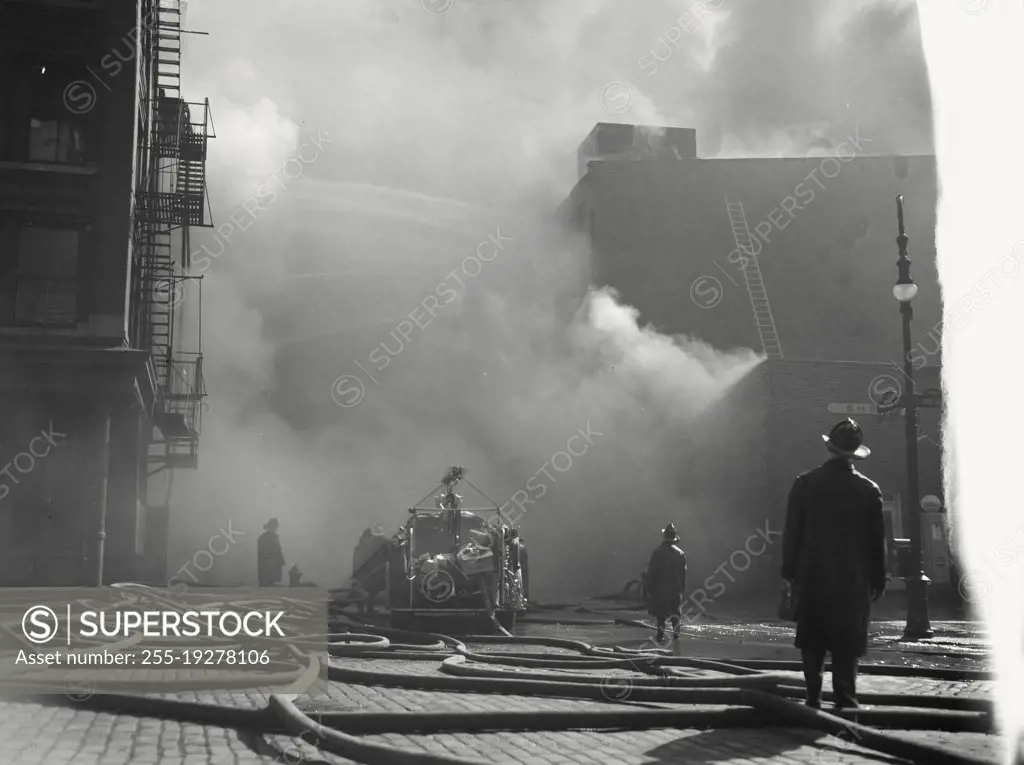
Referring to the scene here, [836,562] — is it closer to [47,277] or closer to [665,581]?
[665,581]

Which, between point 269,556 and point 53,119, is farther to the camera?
point 269,556

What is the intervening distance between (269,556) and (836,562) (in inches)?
690

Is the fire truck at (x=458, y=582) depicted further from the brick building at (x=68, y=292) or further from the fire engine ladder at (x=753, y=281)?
the fire engine ladder at (x=753, y=281)

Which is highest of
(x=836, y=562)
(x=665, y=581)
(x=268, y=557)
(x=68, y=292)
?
(x=68, y=292)

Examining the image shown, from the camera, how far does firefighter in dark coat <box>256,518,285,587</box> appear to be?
22281mm

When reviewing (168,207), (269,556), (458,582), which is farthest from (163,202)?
(458,582)

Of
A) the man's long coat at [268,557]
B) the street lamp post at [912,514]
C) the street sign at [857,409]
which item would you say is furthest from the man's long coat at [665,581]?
the street sign at [857,409]

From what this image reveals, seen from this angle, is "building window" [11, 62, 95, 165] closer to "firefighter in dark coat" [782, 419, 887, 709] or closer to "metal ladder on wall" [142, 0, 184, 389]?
"metal ladder on wall" [142, 0, 184, 389]

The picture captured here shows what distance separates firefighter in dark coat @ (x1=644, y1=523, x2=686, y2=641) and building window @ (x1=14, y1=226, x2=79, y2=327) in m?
10.7

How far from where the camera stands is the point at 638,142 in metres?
38.9

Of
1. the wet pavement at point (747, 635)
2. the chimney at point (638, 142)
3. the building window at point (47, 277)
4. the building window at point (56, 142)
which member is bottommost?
the wet pavement at point (747, 635)

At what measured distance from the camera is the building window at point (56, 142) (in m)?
19.0

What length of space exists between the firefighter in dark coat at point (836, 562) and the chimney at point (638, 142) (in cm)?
3280

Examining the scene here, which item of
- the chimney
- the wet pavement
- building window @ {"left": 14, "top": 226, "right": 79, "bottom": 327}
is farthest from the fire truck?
the chimney
